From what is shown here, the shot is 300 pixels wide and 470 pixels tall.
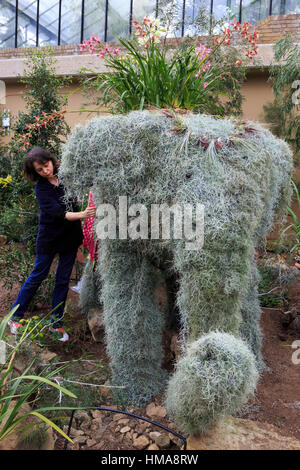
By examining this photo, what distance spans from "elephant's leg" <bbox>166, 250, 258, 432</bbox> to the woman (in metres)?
1.16

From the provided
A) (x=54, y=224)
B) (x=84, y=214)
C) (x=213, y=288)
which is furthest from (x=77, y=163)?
(x=54, y=224)

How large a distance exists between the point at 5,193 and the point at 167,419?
4.01 m

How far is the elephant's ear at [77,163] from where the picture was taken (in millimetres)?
1889

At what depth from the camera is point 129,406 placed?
226cm

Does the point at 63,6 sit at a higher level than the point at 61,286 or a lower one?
higher

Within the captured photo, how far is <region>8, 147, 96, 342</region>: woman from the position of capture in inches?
109

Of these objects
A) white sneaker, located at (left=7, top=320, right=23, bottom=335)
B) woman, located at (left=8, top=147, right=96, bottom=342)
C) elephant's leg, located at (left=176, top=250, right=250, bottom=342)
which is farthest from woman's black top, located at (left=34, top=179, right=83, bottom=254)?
elephant's leg, located at (left=176, top=250, right=250, bottom=342)

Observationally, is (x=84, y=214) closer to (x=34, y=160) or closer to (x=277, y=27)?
(x=34, y=160)

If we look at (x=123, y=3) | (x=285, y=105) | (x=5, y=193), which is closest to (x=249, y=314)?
(x=285, y=105)

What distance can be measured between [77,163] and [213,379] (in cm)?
117

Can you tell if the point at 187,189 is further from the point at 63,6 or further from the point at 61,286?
the point at 63,6

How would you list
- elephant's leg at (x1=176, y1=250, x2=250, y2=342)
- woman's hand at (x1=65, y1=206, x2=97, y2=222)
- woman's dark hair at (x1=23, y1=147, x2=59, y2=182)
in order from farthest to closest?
woman's dark hair at (x1=23, y1=147, x2=59, y2=182), woman's hand at (x1=65, y1=206, x2=97, y2=222), elephant's leg at (x1=176, y1=250, x2=250, y2=342)

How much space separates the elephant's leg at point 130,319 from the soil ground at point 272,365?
0.15 m

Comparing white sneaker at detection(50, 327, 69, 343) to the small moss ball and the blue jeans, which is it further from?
the small moss ball
